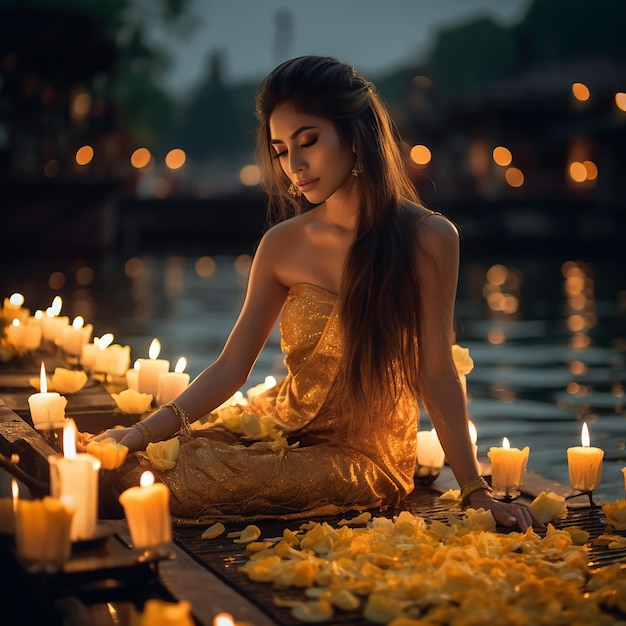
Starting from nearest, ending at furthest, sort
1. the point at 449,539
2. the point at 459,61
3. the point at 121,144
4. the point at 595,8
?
the point at 449,539 → the point at 121,144 → the point at 595,8 → the point at 459,61

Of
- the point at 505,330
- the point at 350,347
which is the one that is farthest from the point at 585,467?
the point at 505,330

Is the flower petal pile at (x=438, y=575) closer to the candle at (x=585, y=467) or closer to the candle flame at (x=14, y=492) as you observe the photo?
the candle at (x=585, y=467)

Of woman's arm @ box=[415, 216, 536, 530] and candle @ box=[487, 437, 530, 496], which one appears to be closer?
woman's arm @ box=[415, 216, 536, 530]

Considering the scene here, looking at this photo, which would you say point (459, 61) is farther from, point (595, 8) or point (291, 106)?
point (291, 106)

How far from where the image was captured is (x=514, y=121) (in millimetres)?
42906

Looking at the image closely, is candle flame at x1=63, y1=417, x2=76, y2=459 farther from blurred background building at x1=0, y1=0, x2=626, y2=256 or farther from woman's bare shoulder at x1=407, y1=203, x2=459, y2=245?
blurred background building at x1=0, y1=0, x2=626, y2=256

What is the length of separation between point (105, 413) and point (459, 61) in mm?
124250

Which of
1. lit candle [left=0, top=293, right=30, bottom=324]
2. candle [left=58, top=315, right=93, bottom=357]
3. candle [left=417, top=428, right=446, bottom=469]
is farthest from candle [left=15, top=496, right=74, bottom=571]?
lit candle [left=0, top=293, right=30, bottom=324]

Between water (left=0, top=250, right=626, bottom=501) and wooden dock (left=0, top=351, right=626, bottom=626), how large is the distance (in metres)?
1.44

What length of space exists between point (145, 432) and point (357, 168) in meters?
1.20

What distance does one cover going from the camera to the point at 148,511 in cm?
287

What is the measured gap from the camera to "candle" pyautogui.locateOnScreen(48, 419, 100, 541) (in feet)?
9.82

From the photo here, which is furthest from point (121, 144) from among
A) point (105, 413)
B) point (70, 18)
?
point (105, 413)

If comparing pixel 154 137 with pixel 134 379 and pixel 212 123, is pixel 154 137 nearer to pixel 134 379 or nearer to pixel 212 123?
pixel 134 379
